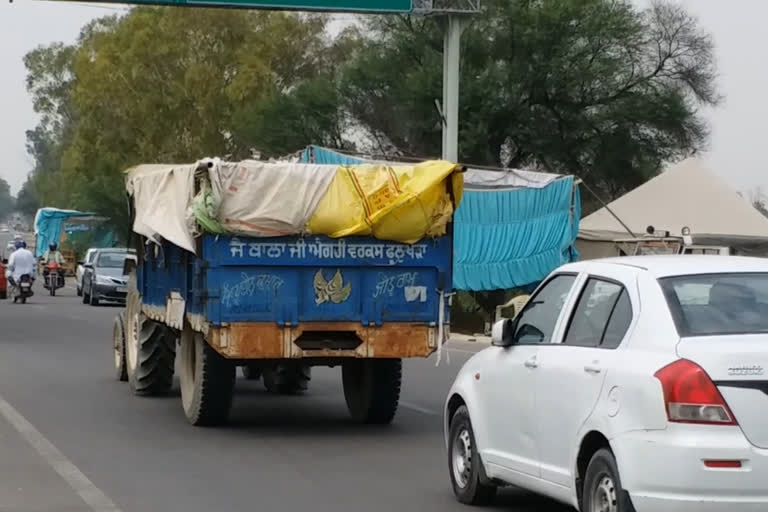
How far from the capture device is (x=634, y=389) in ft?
23.8

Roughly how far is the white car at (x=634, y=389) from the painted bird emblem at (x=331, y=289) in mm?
4060

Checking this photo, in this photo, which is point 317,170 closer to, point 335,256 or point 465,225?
point 335,256

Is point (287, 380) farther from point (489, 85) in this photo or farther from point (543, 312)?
point (489, 85)

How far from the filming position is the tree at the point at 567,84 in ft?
155

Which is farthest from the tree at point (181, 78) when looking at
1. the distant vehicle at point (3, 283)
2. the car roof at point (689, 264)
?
the car roof at point (689, 264)

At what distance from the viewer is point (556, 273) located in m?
9.10

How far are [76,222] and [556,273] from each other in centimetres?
6878

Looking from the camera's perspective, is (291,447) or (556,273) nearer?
(556,273)

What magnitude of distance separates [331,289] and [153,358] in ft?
14.6

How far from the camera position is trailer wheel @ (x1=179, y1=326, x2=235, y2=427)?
1371cm

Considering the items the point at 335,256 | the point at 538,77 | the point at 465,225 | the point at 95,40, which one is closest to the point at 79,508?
the point at 335,256

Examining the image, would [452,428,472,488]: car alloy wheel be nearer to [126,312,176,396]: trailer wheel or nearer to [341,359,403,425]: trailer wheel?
[341,359,403,425]: trailer wheel

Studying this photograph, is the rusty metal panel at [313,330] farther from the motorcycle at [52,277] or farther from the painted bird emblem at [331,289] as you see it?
the motorcycle at [52,277]

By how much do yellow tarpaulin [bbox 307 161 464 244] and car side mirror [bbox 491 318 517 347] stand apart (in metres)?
4.44
